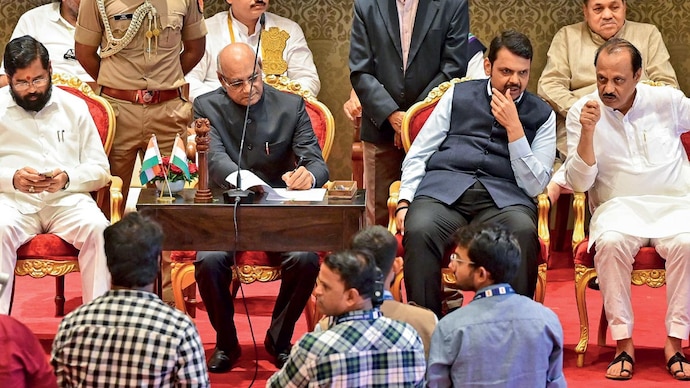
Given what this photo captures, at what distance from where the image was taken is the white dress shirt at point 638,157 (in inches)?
222

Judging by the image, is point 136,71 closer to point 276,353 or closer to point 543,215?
point 276,353

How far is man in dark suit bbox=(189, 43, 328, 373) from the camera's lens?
5.23 metres

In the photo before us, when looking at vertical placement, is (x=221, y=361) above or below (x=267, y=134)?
below

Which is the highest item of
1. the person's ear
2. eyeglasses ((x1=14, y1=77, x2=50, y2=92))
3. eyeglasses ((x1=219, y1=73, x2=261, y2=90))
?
eyeglasses ((x1=219, y1=73, x2=261, y2=90))

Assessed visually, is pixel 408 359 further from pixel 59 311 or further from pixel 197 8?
pixel 197 8

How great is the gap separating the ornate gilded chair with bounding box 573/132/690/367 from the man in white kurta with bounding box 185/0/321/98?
234 centimetres

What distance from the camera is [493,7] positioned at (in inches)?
317

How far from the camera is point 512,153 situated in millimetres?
5488

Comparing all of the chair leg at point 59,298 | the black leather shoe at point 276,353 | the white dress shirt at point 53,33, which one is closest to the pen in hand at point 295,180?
the black leather shoe at point 276,353

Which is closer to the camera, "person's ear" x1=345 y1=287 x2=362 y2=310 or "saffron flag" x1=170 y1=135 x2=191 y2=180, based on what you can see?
"person's ear" x1=345 y1=287 x2=362 y2=310

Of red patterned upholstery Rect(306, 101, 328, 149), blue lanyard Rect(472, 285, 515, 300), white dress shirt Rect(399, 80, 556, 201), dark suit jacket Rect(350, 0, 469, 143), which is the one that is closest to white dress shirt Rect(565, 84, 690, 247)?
Result: white dress shirt Rect(399, 80, 556, 201)

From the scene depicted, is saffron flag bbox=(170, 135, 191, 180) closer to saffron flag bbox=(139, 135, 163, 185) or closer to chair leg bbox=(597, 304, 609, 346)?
saffron flag bbox=(139, 135, 163, 185)

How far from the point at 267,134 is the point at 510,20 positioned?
2.91m

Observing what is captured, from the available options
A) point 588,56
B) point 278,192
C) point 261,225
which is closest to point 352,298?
point 261,225
